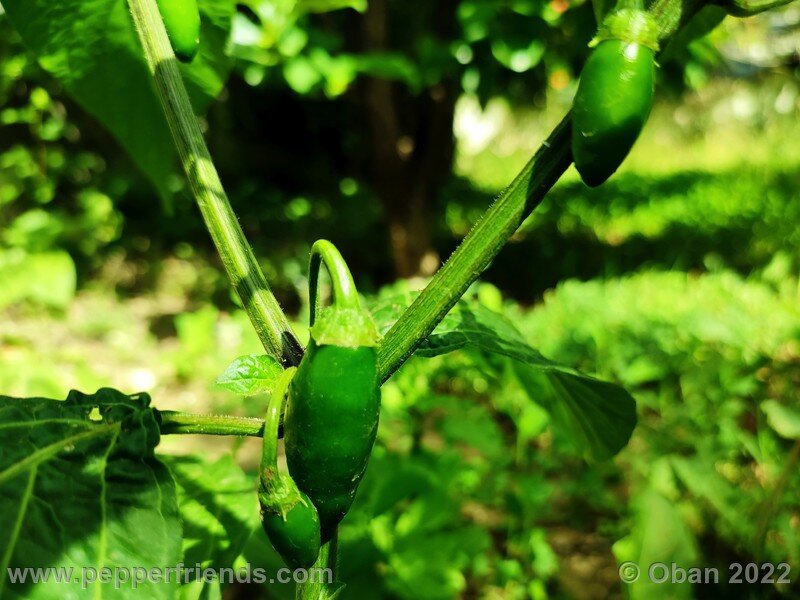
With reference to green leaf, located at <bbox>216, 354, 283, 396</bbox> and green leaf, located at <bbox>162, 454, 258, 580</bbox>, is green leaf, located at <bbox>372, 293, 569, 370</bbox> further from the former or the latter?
green leaf, located at <bbox>162, 454, 258, 580</bbox>

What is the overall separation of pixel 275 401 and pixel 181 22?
0.30m

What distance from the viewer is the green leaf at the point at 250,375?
1.57 ft

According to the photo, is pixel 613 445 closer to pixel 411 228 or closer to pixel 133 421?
pixel 133 421

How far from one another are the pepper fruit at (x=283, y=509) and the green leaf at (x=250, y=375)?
0.04 meters

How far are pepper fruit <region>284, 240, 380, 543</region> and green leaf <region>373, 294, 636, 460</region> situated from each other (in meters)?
0.18

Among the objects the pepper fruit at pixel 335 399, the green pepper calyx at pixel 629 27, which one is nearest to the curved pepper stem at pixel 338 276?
the pepper fruit at pixel 335 399

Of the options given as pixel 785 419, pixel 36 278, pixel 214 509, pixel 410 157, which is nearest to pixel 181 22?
pixel 214 509

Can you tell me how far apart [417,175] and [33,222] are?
198 centimetres

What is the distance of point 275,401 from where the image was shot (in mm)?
455

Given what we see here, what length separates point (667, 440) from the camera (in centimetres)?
206

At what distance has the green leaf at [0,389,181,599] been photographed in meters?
0.47

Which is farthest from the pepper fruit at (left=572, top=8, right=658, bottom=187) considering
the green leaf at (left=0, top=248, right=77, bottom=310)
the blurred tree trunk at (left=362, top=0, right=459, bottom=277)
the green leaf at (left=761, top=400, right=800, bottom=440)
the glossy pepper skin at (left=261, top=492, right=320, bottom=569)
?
the green leaf at (left=0, top=248, right=77, bottom=310)

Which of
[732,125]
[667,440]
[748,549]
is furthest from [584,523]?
[732,125]

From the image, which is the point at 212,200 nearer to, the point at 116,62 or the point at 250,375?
the point at 250,375
